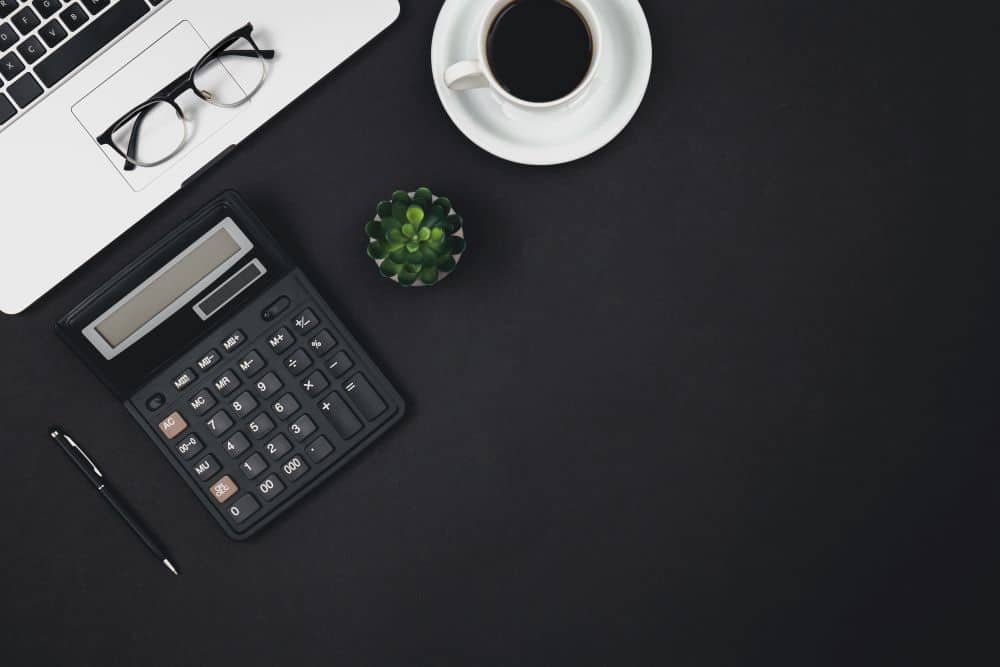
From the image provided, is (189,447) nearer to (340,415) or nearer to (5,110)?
(340,415)

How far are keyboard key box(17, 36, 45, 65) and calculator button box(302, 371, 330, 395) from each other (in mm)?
334

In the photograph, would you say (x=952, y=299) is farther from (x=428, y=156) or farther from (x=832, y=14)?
(x=428, y=156)

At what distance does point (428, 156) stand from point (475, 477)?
0.28m

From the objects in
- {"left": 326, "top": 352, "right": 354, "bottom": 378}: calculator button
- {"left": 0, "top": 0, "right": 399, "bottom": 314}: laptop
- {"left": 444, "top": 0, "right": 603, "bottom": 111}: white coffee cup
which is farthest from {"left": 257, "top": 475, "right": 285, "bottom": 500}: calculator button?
{"left": 444, "top": 0, "right": 603, "bottom": 111}: white coffee cup

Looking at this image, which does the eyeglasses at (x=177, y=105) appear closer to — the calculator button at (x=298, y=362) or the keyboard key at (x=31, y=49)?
the keyboard key at (x=31, y=49)

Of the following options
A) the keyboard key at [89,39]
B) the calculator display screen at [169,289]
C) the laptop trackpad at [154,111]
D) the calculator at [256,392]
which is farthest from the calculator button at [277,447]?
the keyboard key at [89,39]

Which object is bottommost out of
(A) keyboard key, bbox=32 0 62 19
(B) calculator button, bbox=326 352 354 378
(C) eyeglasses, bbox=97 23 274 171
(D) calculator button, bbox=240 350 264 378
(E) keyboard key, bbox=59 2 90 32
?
(B) calculator button, bbox=326 352 354 378

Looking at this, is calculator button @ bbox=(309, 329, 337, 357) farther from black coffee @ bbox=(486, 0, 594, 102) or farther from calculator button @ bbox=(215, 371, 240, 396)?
black coffee @ bbox=(486, 0, 594, 102)

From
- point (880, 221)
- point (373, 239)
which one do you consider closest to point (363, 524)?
point (373, 239)

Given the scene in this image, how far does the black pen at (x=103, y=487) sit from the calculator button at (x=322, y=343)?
0.71 ft

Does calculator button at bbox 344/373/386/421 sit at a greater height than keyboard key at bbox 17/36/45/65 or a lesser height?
lesser

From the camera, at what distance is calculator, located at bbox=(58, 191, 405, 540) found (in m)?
0.68

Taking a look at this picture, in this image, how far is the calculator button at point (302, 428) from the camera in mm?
681

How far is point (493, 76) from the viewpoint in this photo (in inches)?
24.6
